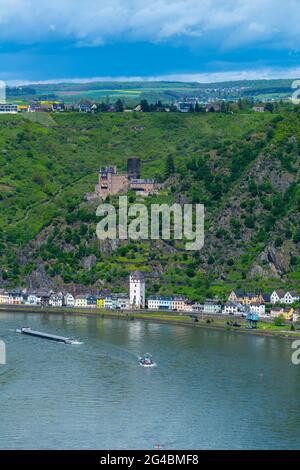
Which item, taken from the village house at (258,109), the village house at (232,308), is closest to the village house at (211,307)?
the village house at (232,308)

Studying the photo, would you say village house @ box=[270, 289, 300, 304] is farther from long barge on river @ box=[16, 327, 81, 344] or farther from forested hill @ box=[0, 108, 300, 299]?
long barge on river @ box=[16, 327, 81, 344]

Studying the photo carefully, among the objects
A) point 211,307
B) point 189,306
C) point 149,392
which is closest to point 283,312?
point 211,307

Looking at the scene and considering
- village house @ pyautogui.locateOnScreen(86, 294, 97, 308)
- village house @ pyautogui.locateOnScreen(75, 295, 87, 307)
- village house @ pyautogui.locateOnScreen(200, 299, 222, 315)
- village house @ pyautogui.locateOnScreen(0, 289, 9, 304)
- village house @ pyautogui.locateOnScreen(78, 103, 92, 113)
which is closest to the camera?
village house @ pyautogui.locateOnScreen(200, 299, 222, 315)

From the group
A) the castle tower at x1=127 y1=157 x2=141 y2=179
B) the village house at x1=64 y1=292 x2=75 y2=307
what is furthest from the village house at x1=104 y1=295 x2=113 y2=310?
the castle tower at x1=127 y1=157 x2=141 y2=179

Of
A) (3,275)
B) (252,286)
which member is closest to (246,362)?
(252,286)

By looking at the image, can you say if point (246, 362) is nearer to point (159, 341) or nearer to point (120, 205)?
point (159, 341)

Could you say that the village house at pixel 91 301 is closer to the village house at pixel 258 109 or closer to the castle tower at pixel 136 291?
the castle tower at pixel 136 291
